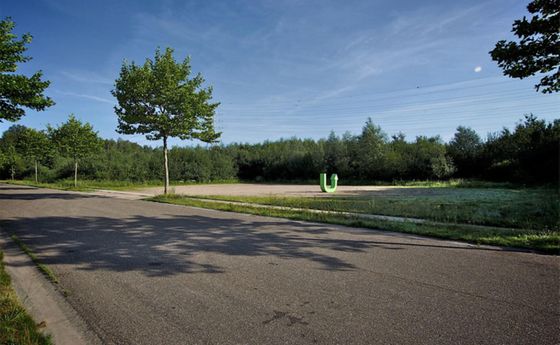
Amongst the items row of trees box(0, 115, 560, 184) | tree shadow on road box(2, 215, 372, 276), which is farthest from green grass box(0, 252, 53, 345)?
row of trees box(0, 115, 560, 184)

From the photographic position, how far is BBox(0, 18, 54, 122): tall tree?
11.6 m

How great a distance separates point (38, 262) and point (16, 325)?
2657 millimetres

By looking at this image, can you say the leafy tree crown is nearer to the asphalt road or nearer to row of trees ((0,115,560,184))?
the asphalt road

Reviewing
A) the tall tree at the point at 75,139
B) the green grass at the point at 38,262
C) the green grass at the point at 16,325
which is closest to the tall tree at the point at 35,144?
the tall tree at the point at 75,139

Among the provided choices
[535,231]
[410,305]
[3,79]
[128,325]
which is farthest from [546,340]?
[3,79]

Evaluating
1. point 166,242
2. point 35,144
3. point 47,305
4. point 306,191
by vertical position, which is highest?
point 35,144

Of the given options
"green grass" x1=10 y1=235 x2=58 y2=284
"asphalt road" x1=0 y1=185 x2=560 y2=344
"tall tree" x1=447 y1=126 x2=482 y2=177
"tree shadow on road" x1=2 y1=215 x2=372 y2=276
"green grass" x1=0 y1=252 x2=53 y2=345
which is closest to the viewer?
"green grass" x1=0 y1=252 x2=53 y2=345

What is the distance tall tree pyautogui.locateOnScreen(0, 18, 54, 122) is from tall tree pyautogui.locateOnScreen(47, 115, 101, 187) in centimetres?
1818

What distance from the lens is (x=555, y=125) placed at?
2820 cm

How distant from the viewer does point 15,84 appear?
11422 mm

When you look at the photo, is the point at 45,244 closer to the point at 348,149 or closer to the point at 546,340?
the point at 546,340

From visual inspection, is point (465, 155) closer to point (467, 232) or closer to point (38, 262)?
point (467, 232)

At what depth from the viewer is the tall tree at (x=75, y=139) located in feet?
94.4

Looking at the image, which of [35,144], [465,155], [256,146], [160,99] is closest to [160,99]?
[160,99]
